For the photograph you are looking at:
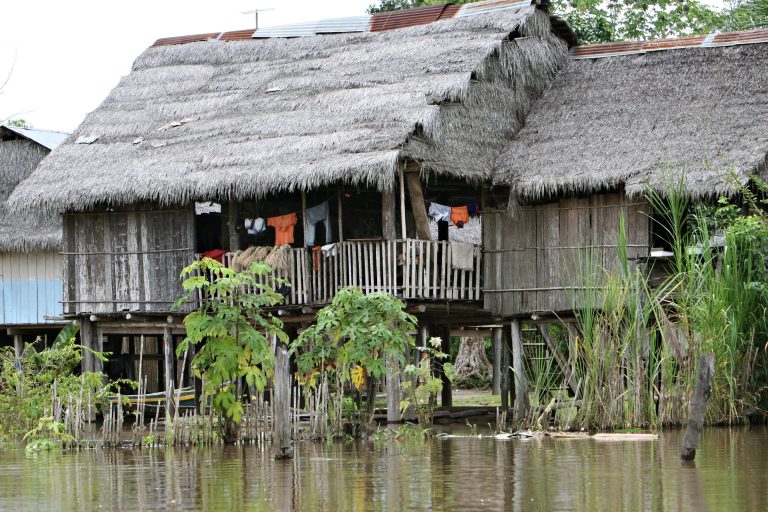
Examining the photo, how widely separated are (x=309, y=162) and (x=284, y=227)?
1465 mm

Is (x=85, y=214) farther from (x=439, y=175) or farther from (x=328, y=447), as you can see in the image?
(x=328, y=447)

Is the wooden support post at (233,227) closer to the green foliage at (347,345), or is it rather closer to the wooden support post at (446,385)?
the green foliage at (347,345)

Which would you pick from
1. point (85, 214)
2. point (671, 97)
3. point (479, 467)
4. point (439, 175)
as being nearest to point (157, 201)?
point (85, 214)

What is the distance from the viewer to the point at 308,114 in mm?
18797

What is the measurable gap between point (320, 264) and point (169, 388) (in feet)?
11.1

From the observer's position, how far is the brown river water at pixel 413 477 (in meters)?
9.13

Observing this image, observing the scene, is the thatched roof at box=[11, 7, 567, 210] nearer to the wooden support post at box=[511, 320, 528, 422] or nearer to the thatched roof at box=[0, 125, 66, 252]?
the wooden support post at box=[511, 320, 528, 422]

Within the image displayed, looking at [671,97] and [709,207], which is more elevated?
[671,97]

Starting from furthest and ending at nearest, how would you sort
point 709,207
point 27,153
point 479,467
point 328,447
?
point 27,153 < point 709,207 < point 328,447 < point 479,467

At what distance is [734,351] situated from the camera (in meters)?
14.9

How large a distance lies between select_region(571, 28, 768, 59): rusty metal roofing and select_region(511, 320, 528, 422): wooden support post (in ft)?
16.3

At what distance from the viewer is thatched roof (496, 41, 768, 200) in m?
16.7

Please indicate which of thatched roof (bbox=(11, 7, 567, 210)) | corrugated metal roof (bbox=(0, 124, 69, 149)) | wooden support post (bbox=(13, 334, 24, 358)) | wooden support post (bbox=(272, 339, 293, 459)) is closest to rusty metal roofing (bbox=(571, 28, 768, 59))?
thatched roof (bbox=(11, 7, 567, 210))

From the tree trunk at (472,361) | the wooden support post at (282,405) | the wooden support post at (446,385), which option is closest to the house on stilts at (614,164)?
the wooden support post at (446,385)
